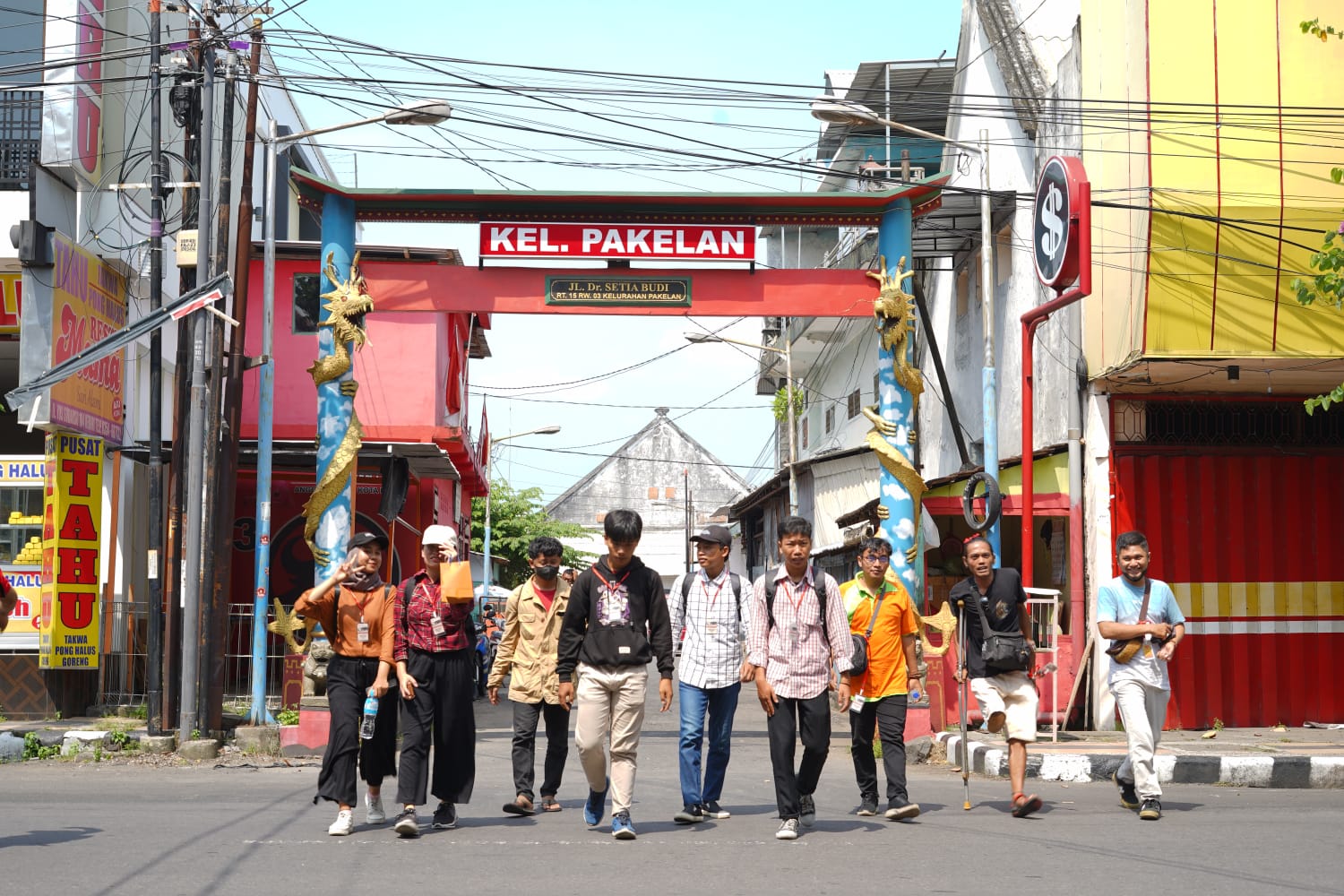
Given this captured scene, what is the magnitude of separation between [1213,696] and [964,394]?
9.21 m

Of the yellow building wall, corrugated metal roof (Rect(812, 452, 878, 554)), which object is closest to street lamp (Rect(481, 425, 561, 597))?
corrugated metal roof (Rect(812, 452, 878, 554))

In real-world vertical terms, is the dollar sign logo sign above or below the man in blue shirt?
above

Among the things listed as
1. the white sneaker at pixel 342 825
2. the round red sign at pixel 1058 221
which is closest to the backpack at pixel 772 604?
the white sneaker at pixel 342 825

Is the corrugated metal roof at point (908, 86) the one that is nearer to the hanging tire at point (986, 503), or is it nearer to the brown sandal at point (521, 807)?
the hanging tire at point (986, 503)

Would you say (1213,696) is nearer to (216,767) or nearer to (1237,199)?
(1237,199)

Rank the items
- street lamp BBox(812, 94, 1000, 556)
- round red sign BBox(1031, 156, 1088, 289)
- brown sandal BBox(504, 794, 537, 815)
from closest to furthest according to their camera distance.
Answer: brown sandal BBox(504, 794, 537, 815) → round red sign BBox(1031, 156, 1088, 289) → street lamp BBox(812, 94, 1000, 556)

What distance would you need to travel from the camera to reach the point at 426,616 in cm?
870

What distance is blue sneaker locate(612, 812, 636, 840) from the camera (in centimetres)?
825

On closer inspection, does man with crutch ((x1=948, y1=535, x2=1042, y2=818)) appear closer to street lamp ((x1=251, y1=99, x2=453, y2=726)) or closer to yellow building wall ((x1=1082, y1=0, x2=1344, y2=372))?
yellow building wall ((x1=1082, y1=0, x2=1344, y2=372))

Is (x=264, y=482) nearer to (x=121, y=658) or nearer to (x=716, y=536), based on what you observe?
(x=121, y=658)

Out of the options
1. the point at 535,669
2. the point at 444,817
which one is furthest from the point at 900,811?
the point at 444,817

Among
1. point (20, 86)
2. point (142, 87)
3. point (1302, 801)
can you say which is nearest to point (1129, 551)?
point (1302, 801)

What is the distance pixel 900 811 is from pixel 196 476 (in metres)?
7.76

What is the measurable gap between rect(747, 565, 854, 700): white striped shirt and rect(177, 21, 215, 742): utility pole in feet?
22.4
